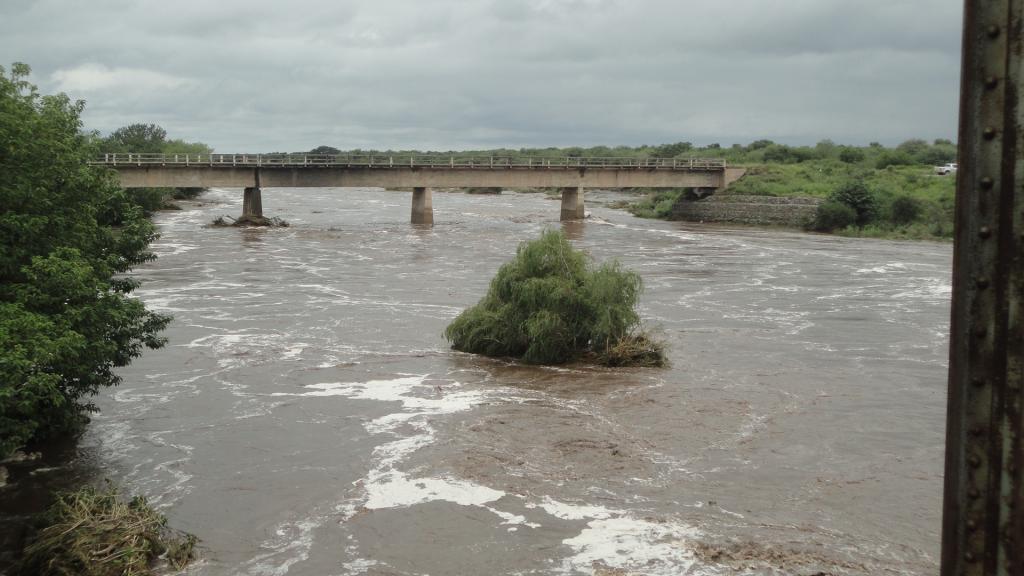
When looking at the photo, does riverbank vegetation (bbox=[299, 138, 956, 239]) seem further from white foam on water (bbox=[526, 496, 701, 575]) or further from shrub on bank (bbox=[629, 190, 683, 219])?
white foam on water (bbox=[526, 496, 701, 575])

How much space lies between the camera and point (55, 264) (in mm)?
16438

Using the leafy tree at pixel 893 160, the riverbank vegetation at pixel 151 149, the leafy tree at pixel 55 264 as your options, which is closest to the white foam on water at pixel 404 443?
the leafy tree at pixel 55 264

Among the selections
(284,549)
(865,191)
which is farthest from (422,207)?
(284,549)

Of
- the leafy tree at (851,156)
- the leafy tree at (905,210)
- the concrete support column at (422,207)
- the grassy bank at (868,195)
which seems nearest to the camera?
the grassy bank at (868,195)

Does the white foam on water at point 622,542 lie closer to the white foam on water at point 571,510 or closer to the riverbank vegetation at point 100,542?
the white foam on water at point 571,510

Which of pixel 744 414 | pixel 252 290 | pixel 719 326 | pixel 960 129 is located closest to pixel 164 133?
pixel 252 290

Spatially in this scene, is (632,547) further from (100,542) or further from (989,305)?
(989,305)

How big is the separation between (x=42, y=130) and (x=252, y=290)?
2356cm

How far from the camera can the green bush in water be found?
2634 centimetres

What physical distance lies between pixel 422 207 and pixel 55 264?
203ft

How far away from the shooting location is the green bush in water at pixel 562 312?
26.3m

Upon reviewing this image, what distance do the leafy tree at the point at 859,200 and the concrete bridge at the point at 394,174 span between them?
15.5 meters

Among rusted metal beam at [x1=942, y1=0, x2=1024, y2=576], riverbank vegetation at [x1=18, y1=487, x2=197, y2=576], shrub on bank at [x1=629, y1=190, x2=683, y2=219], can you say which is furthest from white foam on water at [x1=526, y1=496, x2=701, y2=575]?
shrub on bank at [x1=629, y1=190, x2=683, y2=219]

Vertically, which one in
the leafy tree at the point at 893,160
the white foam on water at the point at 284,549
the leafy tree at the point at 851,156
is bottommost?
the white foam on water at the point at 284,549
